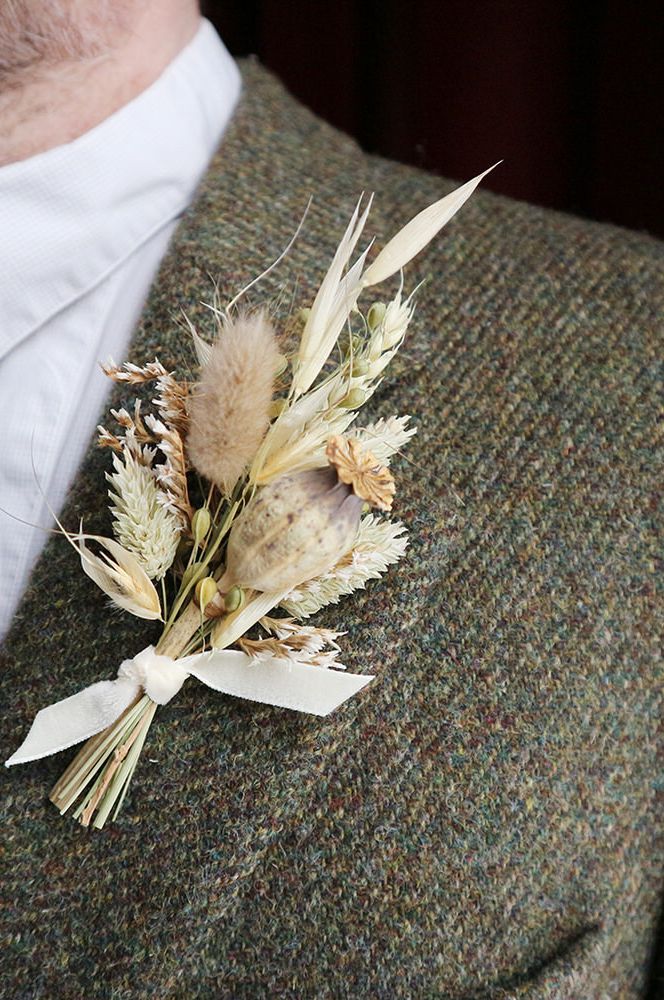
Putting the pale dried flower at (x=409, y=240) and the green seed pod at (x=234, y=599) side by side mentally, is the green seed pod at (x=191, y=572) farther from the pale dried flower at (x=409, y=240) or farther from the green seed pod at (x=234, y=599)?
the pale dried flower at (x=409, y=240)

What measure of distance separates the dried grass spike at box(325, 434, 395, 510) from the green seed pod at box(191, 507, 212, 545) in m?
0.11

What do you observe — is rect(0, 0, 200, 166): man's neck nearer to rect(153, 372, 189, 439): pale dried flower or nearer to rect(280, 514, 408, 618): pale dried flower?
rect(153, 372, 189, 439): pale dried flower

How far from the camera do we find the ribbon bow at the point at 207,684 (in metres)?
0.70

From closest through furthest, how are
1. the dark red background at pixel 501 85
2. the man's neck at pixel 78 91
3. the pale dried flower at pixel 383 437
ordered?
the pale dried flower at pixel 383 437 < the man's neck at pixel 78 91 < the dark red background at pixel 501 85

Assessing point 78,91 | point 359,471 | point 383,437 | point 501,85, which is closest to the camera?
point 359,471

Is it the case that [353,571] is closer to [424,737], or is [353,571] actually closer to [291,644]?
[291,644]

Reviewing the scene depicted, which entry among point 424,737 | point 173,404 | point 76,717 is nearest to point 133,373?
point 173,404

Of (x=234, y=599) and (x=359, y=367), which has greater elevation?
(x=359, y=367)

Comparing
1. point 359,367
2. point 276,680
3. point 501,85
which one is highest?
point 501,85

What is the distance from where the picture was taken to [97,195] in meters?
0.91

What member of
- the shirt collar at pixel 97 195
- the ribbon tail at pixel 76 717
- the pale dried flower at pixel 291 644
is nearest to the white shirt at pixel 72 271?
the shirt collar at pixel 97 195

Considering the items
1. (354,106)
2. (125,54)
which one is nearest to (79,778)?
(125,54)

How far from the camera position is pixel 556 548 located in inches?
32.6

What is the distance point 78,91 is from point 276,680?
1.87 feet
